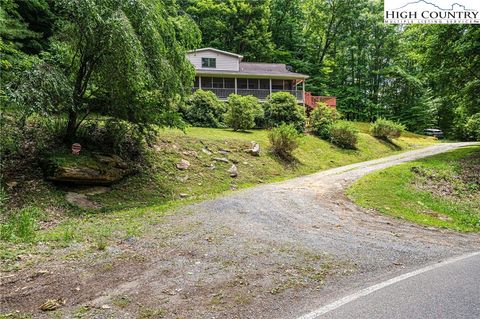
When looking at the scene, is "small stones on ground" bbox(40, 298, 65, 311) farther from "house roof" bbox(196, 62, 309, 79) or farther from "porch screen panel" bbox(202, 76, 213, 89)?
"porch screen panel" bbox(202, 76, 213, 89)

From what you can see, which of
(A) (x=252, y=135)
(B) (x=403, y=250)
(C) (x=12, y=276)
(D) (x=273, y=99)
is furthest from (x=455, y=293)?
(D) (x=273, y=99)

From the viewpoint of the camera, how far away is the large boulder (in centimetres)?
866

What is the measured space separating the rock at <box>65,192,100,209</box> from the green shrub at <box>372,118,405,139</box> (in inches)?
808

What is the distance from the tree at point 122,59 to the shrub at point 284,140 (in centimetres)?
607

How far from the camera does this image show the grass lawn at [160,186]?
6132 millimetres

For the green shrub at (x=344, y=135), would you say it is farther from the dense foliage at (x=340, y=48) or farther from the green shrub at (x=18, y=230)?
the dense foliage at (x=340, y=48)

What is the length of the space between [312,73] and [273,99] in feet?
65.1

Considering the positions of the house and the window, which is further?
the window

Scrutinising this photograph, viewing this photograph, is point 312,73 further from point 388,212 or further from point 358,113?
point 388,212

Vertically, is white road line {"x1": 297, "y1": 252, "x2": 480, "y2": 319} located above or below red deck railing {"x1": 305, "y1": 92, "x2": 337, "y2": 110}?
below

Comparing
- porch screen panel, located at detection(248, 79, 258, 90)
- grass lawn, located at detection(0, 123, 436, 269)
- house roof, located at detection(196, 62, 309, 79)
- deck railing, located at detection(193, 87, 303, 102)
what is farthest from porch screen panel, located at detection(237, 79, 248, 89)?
grass lawn, located at detection(0, 123, 436, 269)

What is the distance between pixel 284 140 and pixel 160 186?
7.19m

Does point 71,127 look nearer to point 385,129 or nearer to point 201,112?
point 201,112

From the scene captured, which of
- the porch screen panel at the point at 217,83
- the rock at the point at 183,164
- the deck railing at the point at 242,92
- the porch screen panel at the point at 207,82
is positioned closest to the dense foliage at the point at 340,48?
the porch screen panel at the point at 217,83
